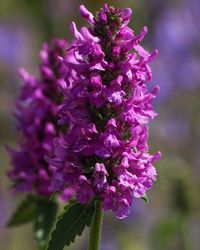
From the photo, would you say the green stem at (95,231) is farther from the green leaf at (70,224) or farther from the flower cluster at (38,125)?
the flower cluster at (38,125)

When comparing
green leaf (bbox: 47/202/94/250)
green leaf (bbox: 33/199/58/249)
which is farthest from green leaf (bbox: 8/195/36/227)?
green leaf (bbox: 47/202/94/250)

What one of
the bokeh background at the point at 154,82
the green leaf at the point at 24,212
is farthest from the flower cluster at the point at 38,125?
the bokeh background at the point at 154,82

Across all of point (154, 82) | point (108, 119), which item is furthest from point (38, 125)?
point (154, 82)

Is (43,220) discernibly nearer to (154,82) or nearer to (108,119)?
(108,119)

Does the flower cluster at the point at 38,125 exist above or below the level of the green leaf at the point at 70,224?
above

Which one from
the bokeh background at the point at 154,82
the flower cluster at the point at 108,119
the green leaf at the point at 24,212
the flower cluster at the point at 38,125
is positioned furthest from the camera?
the bokeh background at the point at 154,82

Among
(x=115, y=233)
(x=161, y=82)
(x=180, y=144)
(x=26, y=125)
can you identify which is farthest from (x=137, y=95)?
(x=161, y=82)
